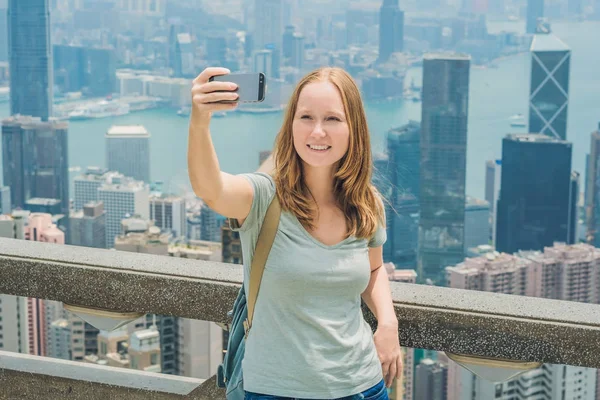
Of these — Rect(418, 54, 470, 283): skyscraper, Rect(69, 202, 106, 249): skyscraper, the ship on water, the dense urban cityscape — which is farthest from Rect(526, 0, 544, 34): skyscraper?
Rect(69, 202, 106, 249): skyscraper

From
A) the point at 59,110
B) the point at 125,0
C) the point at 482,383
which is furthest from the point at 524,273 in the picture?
the point at 125,0

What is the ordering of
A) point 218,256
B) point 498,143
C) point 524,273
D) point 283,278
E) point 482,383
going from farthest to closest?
1. point 498,143
2. point 524,273
3. point 218,256
4. point 482,383
5. point 283,278

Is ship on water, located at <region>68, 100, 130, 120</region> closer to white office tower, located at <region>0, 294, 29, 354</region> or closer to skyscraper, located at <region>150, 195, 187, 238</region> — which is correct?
skyscraper, located at <region>150, 195, 187, 238</region>

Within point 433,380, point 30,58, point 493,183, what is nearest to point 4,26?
point 30,58

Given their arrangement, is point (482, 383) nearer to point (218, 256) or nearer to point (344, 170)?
point (344, 170)

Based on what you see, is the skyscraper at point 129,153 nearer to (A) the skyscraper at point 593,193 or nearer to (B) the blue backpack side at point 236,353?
(A) the skyscraper at point 593,193

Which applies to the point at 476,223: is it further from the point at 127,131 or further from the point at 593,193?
the point at 127,131
